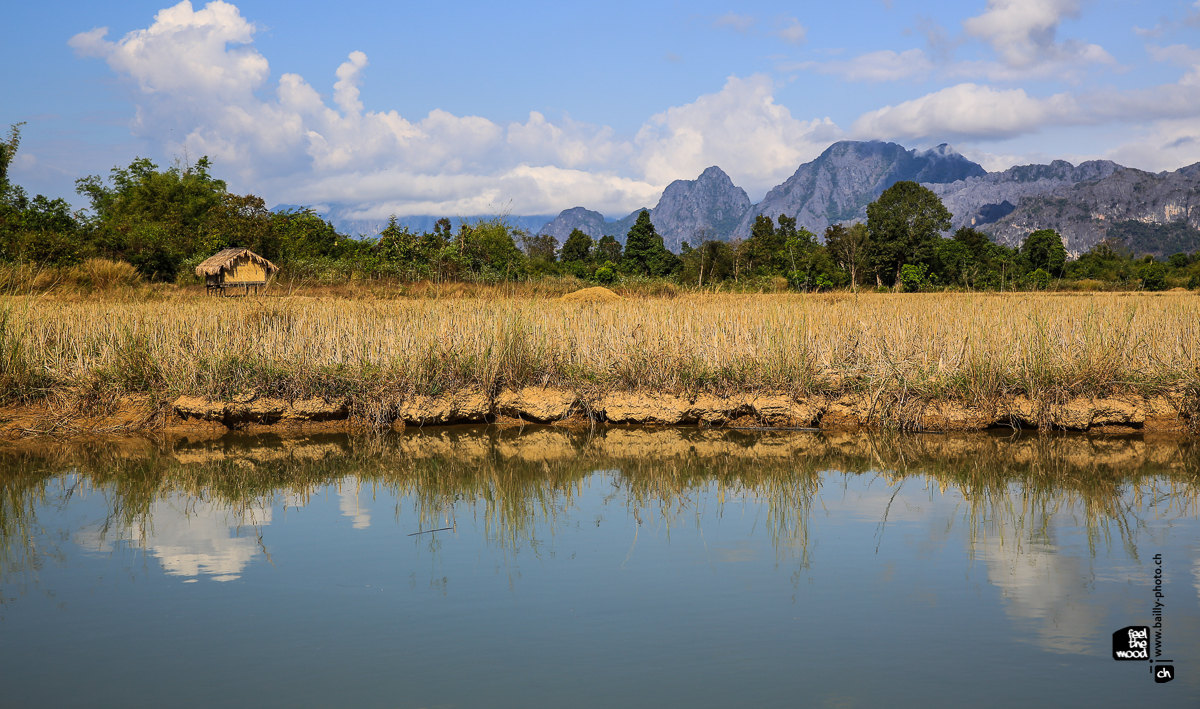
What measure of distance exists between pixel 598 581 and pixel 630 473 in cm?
237

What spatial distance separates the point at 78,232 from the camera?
27.8m

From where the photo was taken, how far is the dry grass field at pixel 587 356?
25.3 ft

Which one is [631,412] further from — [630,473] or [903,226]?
[903,226]

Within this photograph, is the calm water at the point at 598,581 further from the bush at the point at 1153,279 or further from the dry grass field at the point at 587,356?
the bush at the point at 1153,279

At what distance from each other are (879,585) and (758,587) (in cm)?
59

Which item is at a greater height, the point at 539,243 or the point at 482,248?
the point at 539,243

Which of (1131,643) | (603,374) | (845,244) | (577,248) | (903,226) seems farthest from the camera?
(577,248)

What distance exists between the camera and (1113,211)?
17412cm

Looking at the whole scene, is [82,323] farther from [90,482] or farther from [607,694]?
[607,694]

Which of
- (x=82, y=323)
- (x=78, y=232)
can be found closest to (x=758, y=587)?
(x=82, y=323)

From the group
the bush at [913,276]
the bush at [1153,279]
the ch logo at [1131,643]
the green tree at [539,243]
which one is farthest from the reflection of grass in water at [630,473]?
the green tree at [539,243]

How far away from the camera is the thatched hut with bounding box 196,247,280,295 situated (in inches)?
945

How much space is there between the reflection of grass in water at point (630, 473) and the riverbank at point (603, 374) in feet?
1.41

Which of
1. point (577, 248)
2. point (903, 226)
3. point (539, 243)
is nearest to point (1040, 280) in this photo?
point (903, 226)
